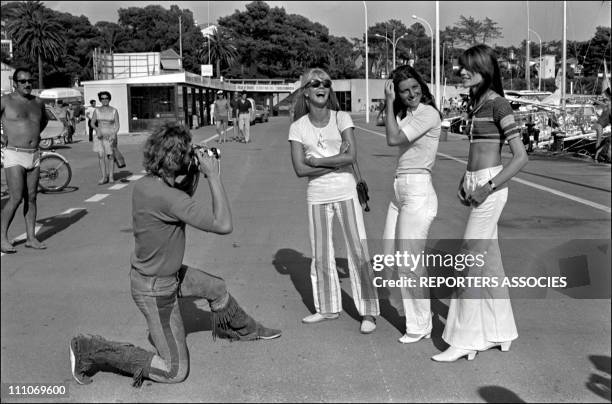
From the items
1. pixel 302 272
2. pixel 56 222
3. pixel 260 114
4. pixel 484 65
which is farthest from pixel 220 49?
pixel 484 65

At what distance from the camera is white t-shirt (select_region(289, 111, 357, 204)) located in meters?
5.30

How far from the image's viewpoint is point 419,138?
493 centimetres

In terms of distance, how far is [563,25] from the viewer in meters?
29.8

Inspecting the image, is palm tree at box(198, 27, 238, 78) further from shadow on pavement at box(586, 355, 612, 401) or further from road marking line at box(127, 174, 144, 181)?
shadow on pavement at box(586, 355, 612, 401)

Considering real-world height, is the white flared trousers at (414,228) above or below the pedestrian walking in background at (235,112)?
below

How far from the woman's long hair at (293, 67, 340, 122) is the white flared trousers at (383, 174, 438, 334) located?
76 centimetres

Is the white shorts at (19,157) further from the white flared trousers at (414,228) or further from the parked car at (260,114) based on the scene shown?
the parked car at (260,114)

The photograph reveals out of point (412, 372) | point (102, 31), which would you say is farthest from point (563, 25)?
point (102, 31)

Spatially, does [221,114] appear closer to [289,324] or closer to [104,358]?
[289,324]

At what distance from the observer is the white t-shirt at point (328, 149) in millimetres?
5301

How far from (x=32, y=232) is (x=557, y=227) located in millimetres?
6171

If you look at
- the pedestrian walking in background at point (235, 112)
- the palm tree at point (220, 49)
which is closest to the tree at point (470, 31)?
the pedestrian walking in background at point (235, 112)

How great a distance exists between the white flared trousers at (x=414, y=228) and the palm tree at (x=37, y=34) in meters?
90.5

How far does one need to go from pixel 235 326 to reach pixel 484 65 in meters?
2.21
